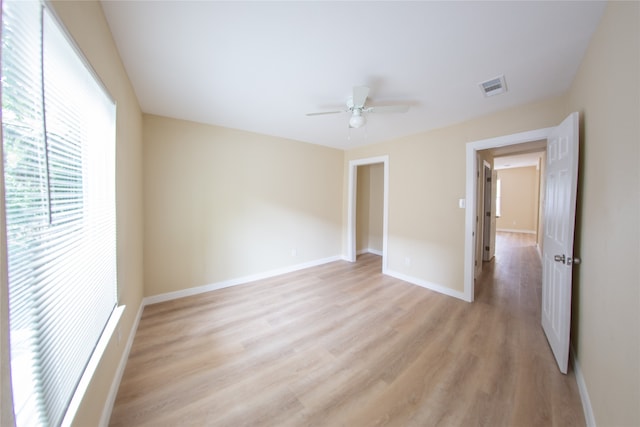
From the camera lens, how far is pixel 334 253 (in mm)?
4738

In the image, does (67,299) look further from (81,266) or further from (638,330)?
(638,330)

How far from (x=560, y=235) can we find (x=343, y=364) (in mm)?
2090

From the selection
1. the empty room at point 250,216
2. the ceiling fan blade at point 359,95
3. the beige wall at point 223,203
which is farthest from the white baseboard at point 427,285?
the ceiling fan blade at point 359,95

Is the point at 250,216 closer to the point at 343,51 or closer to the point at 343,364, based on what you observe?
the point at 343,364

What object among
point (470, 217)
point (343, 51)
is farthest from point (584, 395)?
point (343, 51)

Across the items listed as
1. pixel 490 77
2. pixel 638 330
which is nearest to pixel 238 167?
pixel 490 77

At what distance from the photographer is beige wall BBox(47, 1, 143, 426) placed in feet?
3.47

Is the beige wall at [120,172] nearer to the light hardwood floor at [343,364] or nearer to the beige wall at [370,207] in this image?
the light hardwood floor at [343,364]

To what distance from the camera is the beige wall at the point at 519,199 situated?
8.03 meters

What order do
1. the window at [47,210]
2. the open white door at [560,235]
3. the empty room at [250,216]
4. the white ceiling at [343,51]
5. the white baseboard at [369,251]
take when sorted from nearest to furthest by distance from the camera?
the window at [47,210], the empty room at [250,216], the white ceiling at [343,51], the open white door at [560,235], the white baseboard at [369,251]

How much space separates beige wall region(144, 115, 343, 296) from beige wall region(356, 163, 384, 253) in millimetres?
1347

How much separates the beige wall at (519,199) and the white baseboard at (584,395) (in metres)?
8.40

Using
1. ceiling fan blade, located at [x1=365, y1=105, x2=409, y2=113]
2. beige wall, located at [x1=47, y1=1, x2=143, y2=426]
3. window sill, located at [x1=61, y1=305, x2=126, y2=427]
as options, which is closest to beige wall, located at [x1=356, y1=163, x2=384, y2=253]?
ceiling fan blade, located at [x1=365, y1=105, x2=409, y2=113]

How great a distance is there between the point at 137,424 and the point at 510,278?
499 cm
